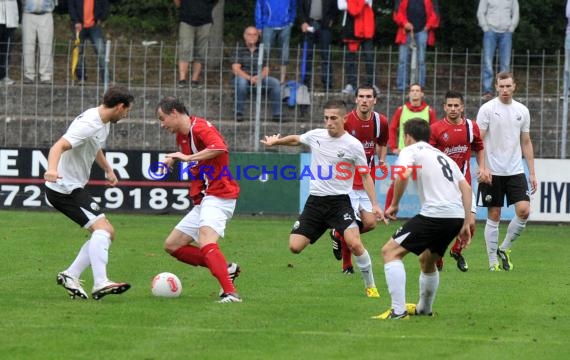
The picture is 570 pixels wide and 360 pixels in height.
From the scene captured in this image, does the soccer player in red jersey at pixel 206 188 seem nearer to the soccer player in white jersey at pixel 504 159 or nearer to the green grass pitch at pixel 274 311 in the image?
the green grass pitch at pixel 274 311

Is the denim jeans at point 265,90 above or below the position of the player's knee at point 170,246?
above

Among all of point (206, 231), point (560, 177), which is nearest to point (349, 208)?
point (206, 231)

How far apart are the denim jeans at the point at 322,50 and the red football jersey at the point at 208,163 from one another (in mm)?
11062

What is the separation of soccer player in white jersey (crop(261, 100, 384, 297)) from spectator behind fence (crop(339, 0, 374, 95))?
1041 cm

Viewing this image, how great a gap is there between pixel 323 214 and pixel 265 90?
1022cm

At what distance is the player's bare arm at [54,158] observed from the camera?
38.4ft

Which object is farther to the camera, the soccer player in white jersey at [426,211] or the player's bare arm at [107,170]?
the player's bare arm at [107,170]

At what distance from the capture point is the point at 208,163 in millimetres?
12633

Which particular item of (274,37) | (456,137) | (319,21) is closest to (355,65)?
(319,21)

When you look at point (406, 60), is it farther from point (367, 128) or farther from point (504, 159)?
point (367, 128)

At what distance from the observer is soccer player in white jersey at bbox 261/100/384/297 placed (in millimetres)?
13273

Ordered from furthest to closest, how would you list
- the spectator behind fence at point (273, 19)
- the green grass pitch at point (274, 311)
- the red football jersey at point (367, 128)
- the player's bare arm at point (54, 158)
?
the spectator behind fence at point (273, 19), the red football jersey at point (367, 128), the player's bare arm at point (54, 158), the green grass pitch at point (274, 311)

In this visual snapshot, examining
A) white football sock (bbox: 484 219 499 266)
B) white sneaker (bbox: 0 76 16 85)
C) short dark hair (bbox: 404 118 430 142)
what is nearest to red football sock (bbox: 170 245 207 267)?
short dark hair (bbox: 404 118 430 142)

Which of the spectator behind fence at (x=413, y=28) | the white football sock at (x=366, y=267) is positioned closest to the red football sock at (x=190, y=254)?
the white football sock at (x=366, y=267)
